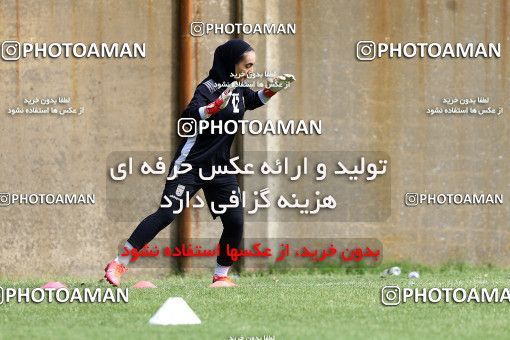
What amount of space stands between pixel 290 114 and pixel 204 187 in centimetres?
243

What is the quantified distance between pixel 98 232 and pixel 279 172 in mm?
1697

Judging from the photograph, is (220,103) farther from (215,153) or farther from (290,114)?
(290,114)

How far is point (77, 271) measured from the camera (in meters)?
11.5

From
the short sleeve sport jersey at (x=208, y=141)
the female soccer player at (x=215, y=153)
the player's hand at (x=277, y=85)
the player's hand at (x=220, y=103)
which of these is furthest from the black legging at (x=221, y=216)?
the player's hand at (x=277, y=85)

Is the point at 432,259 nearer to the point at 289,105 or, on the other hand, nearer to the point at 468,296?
the point at 289,105

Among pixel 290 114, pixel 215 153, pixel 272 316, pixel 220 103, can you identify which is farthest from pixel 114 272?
pixel 290 114

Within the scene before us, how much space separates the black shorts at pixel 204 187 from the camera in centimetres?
930

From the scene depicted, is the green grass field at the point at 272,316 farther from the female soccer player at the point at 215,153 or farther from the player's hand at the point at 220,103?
the player's hand at the point at 220,103

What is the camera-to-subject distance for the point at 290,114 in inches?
461

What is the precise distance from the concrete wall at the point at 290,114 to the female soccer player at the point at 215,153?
6.86 ft

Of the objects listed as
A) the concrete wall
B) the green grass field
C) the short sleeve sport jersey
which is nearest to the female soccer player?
the short sleeve sport jersey

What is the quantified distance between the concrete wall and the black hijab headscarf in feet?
7.03

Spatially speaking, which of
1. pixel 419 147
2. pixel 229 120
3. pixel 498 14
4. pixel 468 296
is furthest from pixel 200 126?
pixel 498 14

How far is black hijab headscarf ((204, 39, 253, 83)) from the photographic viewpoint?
9438 millimetres
